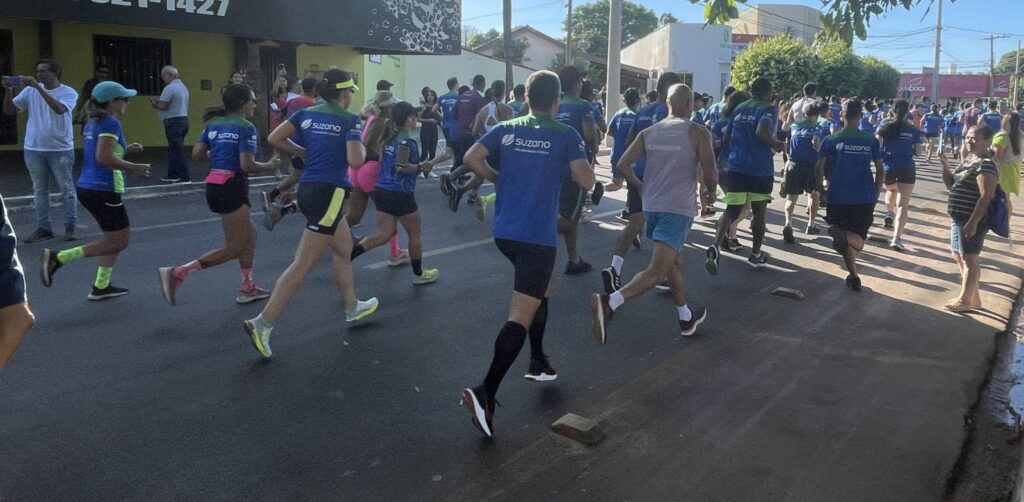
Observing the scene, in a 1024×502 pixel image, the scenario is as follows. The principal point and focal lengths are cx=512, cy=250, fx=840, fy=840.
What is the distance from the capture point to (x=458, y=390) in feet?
15.9

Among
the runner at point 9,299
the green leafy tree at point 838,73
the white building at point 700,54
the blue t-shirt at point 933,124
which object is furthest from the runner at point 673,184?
the white building at point 700,54

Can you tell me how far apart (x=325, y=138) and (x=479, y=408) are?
91.3 inches

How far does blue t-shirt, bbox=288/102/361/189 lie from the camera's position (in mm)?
5504

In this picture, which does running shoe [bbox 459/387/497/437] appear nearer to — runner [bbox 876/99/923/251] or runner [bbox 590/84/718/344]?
runner [bbox 590/84/718/344]

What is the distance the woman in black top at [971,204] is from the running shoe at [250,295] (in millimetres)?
5670

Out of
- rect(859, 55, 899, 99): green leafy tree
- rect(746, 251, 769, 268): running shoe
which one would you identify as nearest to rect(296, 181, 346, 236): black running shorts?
rect(746, 251, 769, 268): running shoe

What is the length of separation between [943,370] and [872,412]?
1.16 metres

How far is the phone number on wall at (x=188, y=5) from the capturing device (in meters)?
14.7

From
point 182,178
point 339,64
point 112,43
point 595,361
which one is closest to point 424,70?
point 339,64

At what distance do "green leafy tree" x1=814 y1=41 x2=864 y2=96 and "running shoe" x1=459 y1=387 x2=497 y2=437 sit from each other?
37819 mm

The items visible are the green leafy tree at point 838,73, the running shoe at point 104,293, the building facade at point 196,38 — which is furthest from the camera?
the green leafy tree at point 838,73

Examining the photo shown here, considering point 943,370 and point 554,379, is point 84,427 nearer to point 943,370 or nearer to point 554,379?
point 554,379

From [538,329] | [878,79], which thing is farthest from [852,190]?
[878,79]

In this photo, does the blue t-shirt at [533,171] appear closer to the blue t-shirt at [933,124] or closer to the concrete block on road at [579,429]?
the concrete block on road at [579,429]
